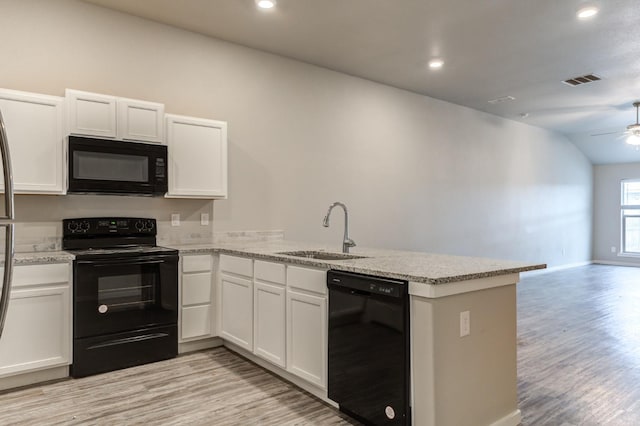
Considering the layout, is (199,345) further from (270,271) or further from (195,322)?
(270,271)

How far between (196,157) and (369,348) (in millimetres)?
2431

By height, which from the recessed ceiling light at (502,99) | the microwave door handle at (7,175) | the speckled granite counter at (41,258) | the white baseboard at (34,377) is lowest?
the white baseboard at (34,377)

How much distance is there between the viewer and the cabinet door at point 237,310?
3340 mm

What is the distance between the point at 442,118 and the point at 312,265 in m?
4.62

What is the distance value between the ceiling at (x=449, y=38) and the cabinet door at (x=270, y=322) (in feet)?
7.68

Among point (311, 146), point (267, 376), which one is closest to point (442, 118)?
point (311, 146)

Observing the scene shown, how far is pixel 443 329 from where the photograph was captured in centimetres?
205

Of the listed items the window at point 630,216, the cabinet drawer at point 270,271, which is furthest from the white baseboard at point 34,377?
the window at point 630,216

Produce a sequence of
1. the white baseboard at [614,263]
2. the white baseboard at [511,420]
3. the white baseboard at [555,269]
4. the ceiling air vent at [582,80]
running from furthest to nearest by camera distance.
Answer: the white baseboard at [614,263], the white baseboard at [555,269], the ceiling air vent at [582,80], the white baseboard at [511,420]

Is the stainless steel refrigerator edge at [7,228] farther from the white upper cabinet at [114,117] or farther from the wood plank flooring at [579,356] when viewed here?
the wood plank flooring at [579,356]

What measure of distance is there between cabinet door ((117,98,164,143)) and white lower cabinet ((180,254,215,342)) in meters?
1.06

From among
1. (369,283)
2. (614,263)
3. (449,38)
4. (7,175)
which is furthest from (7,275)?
(614,263)

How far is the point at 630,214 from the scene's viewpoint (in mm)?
10047

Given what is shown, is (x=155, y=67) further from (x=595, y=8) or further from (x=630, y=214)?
(x=630, y=214)
